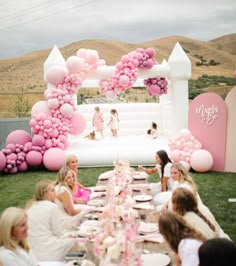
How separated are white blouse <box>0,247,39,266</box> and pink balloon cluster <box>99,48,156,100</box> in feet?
24.7

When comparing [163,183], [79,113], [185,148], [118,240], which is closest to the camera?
[118,240]

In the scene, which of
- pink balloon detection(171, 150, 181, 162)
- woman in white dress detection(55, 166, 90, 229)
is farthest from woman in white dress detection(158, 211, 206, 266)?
pink balloon detection(171, 150, 181, 162)

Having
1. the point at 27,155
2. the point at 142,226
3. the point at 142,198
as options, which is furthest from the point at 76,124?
the point at 142,226

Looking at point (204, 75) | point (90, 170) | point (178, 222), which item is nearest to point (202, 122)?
point (90, 170)

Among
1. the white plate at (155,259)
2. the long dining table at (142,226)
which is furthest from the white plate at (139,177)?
the white plate at (155,259)

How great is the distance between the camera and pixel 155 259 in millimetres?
3434

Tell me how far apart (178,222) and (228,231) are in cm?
280

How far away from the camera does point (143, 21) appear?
98.7 ft

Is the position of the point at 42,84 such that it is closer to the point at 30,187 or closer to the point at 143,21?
the point at 143,21

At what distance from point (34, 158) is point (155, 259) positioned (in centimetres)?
672

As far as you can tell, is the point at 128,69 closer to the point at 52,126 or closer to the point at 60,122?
the point at 60,122

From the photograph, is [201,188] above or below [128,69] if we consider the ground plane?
below

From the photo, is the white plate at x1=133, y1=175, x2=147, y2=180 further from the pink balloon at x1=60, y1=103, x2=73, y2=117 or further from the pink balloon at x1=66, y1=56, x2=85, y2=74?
the pink balloon at x1=66, y1=56, x2=85, y2=74

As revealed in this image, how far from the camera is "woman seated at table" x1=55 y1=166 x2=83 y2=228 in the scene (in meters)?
4.56
